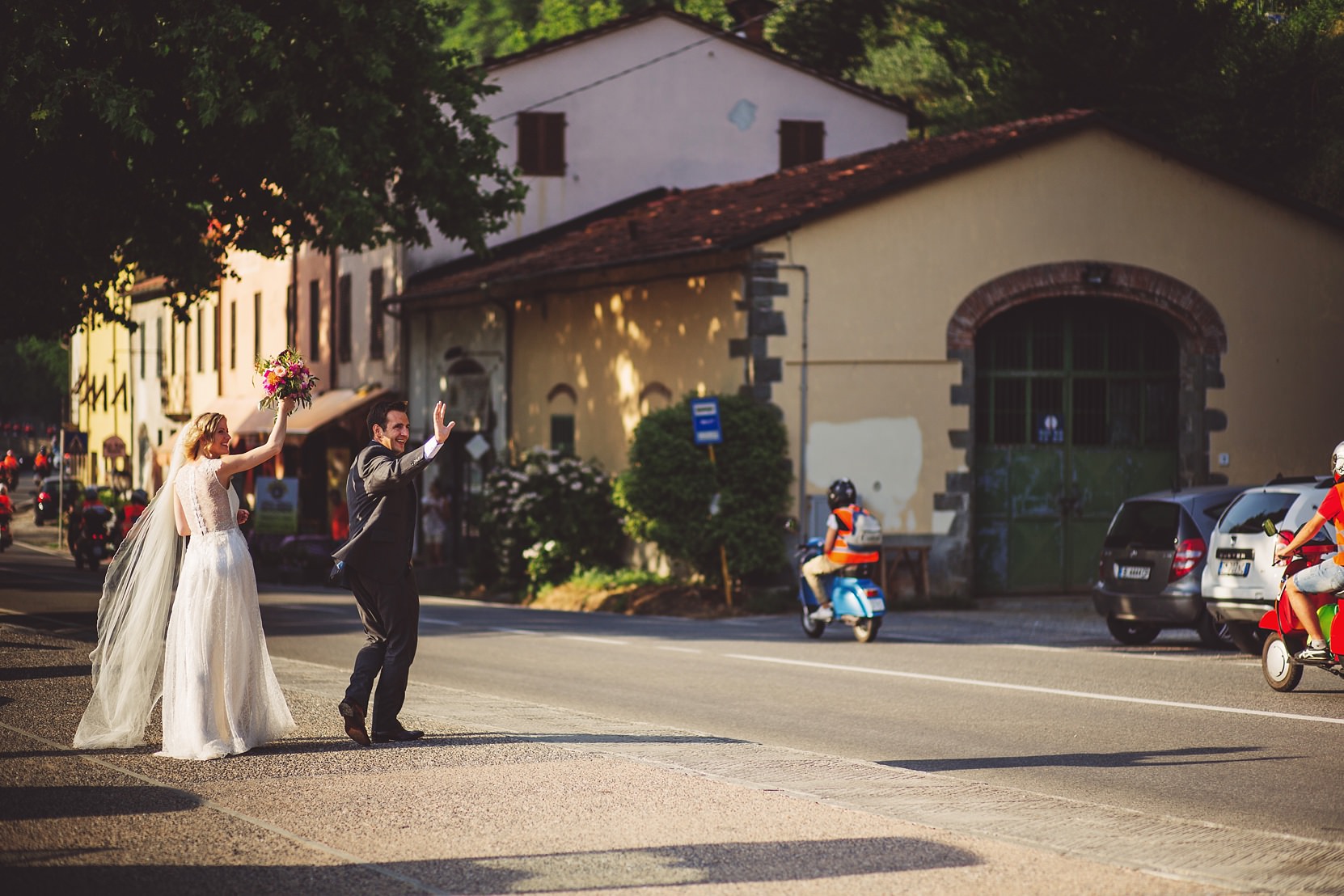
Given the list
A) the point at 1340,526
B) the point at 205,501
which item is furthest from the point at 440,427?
the point at 1340,526

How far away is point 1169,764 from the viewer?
949cm

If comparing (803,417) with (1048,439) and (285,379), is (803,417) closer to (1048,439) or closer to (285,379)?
(1048,439)

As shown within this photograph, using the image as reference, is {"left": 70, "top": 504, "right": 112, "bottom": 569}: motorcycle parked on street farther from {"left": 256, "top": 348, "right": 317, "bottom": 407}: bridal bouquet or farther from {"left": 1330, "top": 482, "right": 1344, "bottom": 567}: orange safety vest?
{"left": 1330, "top": 482, "right": 1344, "bottom": 567}: orange safety vest

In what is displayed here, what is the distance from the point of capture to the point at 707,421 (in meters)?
23.8

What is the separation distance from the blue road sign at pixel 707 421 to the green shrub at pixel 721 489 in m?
0.37

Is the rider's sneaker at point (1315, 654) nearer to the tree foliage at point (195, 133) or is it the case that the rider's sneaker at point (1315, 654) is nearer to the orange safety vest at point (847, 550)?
the orange safety vest at point (847, 550)

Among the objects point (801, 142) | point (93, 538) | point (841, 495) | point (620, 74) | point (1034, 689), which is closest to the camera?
point (1034, 689)

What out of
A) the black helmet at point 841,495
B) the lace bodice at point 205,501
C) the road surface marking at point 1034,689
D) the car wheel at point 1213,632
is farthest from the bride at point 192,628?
the car wheel at point 1213,632

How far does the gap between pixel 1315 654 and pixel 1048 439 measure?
13.4m

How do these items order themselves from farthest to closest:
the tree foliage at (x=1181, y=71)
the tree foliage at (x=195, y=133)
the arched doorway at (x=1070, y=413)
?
the tree foliage at (x=1181, y=71) < the arched doorway at (x=1070, y=413) < the tree foliage at (x=195, y=133)

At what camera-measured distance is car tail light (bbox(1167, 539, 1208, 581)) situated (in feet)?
55.4

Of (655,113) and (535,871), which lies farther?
(655,113)

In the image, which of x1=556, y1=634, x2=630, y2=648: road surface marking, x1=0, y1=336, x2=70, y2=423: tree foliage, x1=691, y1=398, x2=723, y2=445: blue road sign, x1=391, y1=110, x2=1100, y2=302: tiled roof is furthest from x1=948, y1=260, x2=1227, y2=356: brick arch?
x1=0, y1=336, x2=70, y2=423: tree foliage

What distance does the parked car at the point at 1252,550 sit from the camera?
1467 centimetres
